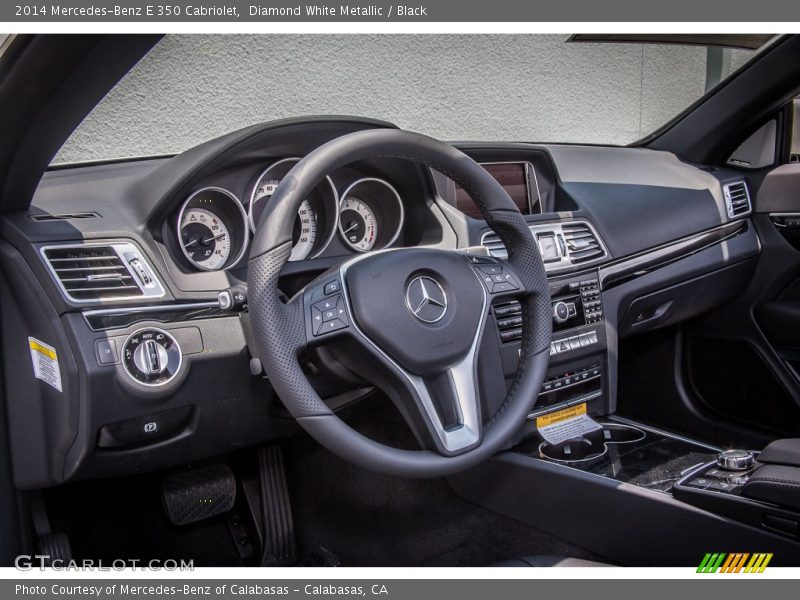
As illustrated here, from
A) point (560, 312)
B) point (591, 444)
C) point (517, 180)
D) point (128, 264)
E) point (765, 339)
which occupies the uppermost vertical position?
point (517, 180)

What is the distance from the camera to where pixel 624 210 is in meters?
2.45

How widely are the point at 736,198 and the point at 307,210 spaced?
65.1 inches

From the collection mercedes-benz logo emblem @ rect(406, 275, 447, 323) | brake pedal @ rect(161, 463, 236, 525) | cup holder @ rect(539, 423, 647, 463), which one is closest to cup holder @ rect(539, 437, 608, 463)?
cup holder @ rect(539, 423, 647, 463)

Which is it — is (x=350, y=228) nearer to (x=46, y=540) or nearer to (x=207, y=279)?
(x=207, y=279)

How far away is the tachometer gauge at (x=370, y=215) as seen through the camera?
6.51ft

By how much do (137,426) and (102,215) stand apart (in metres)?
0.45

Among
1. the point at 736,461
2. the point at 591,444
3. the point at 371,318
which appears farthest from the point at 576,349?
the point at 371,318

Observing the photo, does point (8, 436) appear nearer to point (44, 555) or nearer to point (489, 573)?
point (44, 555)

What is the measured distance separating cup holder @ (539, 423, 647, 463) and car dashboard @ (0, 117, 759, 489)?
5.1 inches

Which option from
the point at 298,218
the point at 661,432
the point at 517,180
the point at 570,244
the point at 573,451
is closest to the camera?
the point at 298,218

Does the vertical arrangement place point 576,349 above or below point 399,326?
below

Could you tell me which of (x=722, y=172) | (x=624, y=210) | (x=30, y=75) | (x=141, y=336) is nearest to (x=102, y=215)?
(x=141, y=336)

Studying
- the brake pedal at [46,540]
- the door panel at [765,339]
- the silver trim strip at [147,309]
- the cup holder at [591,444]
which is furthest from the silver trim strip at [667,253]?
the brake pedal at [46,540]

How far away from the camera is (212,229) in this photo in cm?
178
